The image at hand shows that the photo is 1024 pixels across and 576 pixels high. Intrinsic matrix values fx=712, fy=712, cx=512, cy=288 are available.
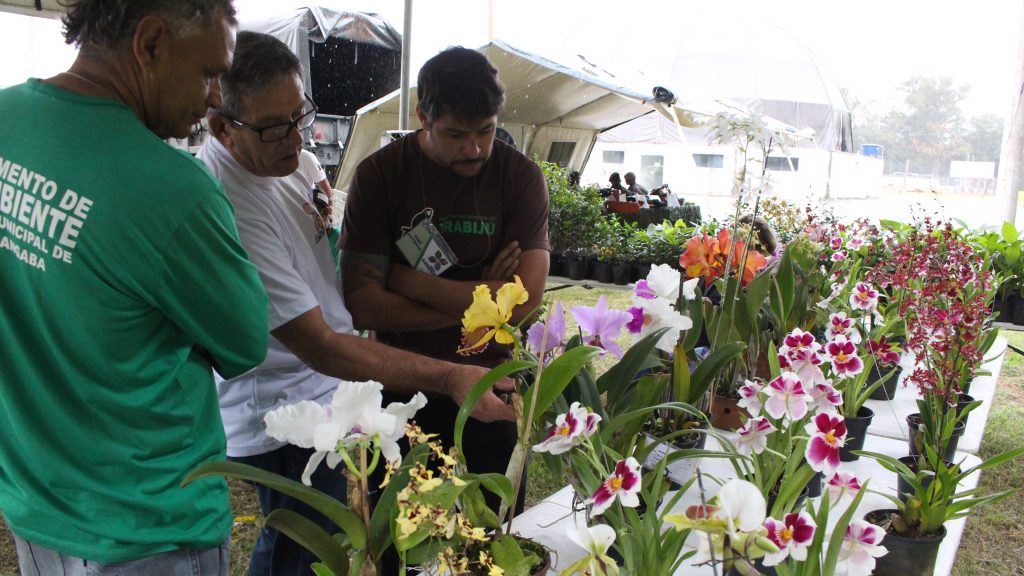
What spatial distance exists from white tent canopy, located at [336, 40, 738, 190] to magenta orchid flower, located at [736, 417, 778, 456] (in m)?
4.52

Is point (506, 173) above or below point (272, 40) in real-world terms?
below

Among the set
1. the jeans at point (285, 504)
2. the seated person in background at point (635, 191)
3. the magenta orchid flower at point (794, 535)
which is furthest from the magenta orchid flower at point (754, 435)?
the seated person in background at point (635, 191)

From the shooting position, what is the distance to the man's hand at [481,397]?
111 centimetres

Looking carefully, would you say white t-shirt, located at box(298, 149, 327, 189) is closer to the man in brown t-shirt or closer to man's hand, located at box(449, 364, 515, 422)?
the man in brown t-shirt

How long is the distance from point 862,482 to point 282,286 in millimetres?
1205

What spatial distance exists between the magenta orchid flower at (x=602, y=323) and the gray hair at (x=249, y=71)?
27.4 inches

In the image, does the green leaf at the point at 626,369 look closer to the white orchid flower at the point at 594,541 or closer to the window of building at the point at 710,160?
the white orchid flower at the point at 594,541

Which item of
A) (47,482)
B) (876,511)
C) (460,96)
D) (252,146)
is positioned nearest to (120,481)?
(47,482)

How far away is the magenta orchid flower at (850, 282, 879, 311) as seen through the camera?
1966 millimetres

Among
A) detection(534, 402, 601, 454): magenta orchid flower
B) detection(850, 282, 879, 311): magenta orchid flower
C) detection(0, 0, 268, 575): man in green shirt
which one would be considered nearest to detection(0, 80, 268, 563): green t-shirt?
detection(0, 0, 268, 575): man in green shirt

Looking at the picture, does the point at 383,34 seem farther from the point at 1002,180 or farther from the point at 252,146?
the point at 252,146

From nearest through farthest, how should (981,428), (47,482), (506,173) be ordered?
(47,482), (506,173), (981,428)

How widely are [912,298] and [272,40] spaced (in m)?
1.39

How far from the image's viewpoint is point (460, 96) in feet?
4.98
